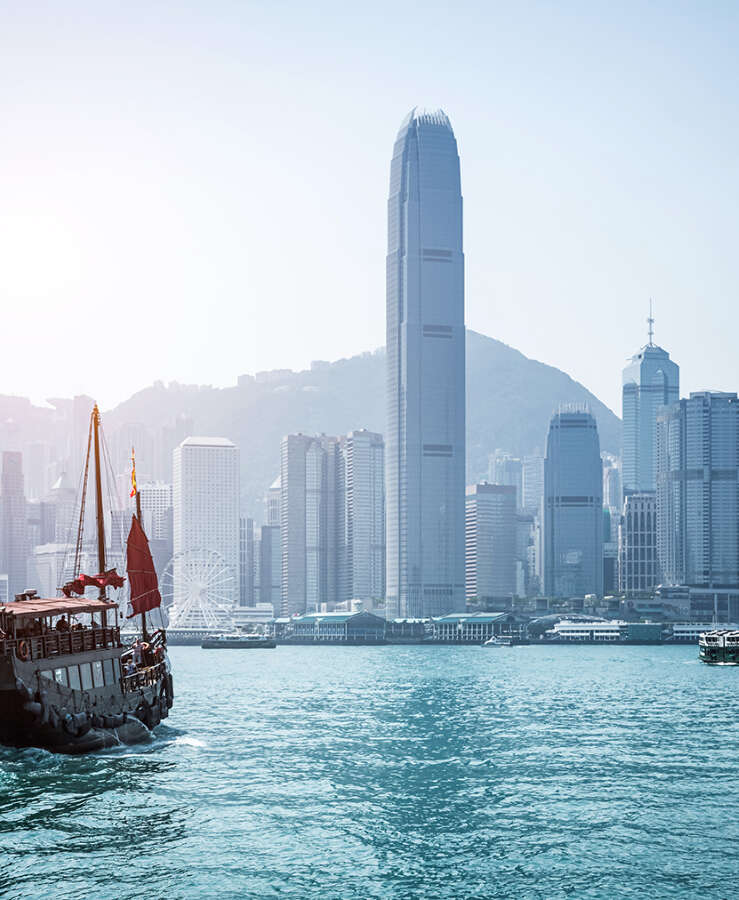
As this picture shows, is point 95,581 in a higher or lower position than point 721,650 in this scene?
higher

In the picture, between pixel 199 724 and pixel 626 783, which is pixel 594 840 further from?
pixel 199 724

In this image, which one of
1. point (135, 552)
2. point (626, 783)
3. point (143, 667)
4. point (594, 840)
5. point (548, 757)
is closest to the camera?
point (594, 840)

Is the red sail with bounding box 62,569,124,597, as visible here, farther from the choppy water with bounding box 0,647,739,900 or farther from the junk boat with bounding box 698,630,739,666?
the junk boat with bounding box 698,630,739,666

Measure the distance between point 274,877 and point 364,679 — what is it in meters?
93.5

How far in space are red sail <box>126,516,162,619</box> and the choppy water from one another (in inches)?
268

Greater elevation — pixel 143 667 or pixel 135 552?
pixel 135 552

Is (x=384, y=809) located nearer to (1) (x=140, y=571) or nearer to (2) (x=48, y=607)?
(2) (x=48, y=607)

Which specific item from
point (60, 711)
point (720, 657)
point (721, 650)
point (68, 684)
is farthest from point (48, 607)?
point (720, 657)

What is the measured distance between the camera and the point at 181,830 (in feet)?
124

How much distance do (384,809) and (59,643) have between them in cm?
1784

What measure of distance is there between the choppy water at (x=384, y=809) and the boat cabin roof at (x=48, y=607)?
5.63 m

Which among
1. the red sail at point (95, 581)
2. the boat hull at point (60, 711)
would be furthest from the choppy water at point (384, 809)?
the red sail at point (95, 581)

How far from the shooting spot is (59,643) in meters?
52.7

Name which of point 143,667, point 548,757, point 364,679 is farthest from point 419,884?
point 364,679
